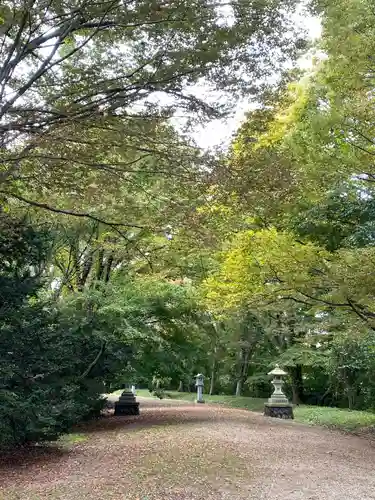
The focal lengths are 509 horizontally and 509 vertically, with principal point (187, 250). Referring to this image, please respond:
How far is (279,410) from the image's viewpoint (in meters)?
14.7

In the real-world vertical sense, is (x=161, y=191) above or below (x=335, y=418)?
above

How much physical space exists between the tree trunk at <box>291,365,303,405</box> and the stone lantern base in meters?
5.57

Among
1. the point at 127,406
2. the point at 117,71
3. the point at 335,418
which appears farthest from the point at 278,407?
the point at 117,71

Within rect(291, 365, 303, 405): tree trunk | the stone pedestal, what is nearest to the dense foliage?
the stone pedestal

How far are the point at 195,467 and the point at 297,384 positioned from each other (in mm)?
15077

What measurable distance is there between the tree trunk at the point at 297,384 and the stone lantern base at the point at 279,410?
5575 millimetres

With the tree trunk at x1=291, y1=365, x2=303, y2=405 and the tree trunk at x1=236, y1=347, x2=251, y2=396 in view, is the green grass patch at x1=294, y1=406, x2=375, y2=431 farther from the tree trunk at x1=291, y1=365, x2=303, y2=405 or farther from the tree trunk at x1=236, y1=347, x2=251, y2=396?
the tree trunk at x1=236, y1=347, x2=251, y2=396

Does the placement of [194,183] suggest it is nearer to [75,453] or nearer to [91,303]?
[75,453]

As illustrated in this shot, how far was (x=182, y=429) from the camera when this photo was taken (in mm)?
10320

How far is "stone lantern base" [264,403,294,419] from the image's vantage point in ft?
48.1

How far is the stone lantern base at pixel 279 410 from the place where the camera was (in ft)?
48.1

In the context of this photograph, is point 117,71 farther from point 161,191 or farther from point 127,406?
point 127,406

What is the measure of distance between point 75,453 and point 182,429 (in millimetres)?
2812

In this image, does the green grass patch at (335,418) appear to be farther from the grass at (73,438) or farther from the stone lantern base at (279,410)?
the grass at (73,438)
